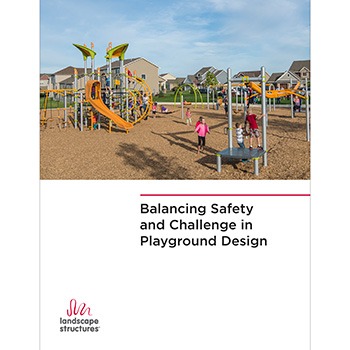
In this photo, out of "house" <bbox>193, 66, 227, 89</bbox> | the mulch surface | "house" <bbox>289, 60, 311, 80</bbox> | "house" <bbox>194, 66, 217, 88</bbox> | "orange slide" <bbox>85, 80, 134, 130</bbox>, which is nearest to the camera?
the mulch surface

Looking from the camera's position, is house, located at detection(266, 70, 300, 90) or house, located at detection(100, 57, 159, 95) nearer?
house, located at detection(100, 57, 159, 95)

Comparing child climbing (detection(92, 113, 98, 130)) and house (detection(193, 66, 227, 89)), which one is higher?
house (detection(193, 66, 227, 89))

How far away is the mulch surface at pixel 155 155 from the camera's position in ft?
35.1

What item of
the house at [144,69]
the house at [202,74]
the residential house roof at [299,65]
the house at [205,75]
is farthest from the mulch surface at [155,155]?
the house at [202,74]

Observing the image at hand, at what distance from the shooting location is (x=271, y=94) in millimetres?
21938

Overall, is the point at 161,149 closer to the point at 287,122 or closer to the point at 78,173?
the point at 78,173

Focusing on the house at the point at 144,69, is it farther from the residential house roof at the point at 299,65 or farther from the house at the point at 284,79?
the residential house roof at the point at 299,65

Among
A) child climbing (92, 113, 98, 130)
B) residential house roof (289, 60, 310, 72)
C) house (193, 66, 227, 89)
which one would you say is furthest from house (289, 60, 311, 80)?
child climbing (92, 113, 98, 130)

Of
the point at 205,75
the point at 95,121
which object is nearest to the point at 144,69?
the point at 95,121

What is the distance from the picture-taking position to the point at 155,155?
13.1 metres

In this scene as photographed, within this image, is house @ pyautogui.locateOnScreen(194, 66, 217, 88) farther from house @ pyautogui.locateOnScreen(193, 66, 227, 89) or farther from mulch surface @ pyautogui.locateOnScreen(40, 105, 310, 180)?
mulch surface @ pyautogui.locateOnScreen(40, 105, 310, 180)

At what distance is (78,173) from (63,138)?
660cm

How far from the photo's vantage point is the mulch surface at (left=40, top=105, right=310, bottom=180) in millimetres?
10688

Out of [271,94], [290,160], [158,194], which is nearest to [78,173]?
[158,194]
